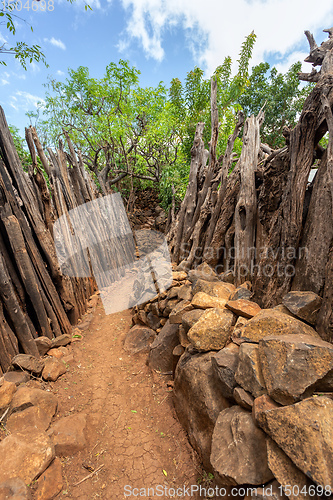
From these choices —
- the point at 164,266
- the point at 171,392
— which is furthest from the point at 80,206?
the point at 171,392

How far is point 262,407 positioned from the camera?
1562mm

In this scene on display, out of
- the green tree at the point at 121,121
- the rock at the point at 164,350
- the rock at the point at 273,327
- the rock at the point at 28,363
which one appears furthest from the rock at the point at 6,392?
the green tree at the point at 121,121

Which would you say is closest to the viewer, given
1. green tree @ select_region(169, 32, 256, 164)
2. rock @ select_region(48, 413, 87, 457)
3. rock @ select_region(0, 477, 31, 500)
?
rock @ select_region(0, 477, 31, 500)

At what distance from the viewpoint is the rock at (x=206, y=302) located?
2.86 m

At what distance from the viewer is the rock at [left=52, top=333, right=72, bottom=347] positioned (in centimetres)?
360

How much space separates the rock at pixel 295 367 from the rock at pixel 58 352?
3.00 metres

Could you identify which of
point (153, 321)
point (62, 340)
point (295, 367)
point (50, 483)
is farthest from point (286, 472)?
point (62, 340)

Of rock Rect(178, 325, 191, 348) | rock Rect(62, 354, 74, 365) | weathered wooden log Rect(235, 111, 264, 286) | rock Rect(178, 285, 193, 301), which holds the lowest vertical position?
rock Rect(62, 354, 74, 365)

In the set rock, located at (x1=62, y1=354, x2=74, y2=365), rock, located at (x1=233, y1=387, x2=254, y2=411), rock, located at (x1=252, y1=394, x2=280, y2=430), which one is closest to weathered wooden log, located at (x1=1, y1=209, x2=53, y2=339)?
rock, located at (x1=62, y1=354, x2=74, y2=365)

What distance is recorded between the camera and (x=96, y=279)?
230 inches

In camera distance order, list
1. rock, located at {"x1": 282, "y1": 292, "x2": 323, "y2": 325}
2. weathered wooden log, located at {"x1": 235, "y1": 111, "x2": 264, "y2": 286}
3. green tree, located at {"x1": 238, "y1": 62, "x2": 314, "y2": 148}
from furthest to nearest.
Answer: green tree, located at {"x1": 238, "y1": 62, "x2": 314, "y2": 148} → weathered wooden log, located at {"x1": 235, "y1": 111, "x2": 264, "y2": 286} → rock, located at {"x1": 282, "y1": 292, "x2": 323, "y2": 325}

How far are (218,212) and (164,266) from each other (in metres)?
1.77

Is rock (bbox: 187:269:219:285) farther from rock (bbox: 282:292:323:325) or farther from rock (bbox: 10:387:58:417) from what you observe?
rock (bbox: 10:387:58:417)

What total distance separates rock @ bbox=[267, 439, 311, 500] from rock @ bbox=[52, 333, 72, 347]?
126 inches
